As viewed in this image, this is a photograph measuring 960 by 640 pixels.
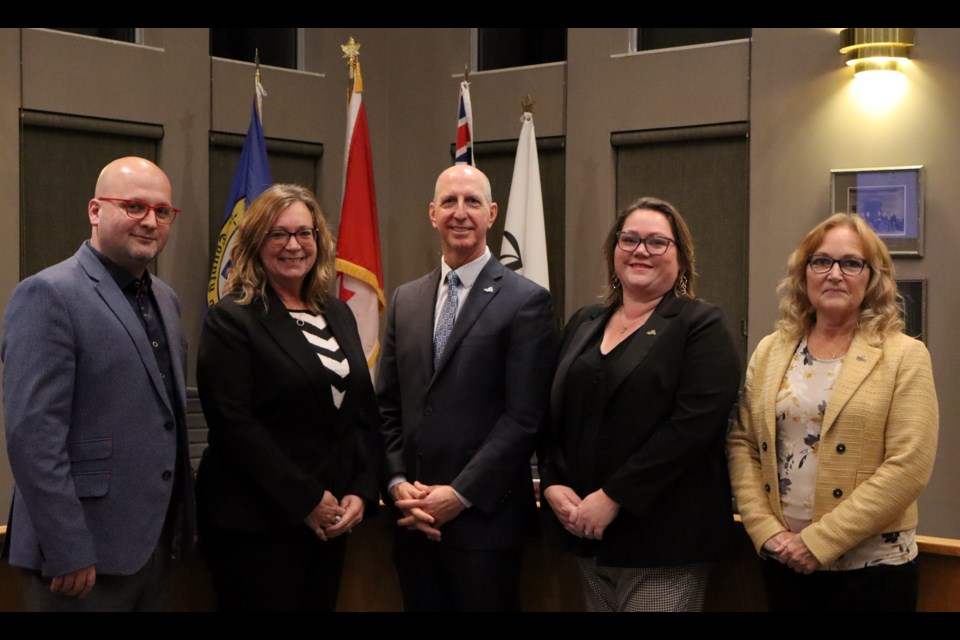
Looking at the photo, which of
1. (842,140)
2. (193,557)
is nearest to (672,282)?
(193,557)

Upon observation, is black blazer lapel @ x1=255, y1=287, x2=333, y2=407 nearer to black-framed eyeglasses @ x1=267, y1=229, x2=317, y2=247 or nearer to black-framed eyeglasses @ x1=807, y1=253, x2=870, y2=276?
black-framed eyeglasses @ x1=267, y1=229, x2=317, y2=247

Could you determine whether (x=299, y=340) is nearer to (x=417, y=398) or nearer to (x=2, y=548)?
(x=417, y=398)

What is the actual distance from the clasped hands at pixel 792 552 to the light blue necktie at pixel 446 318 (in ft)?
3.18

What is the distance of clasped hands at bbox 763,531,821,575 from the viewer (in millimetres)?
2498

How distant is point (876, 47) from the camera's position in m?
5.42

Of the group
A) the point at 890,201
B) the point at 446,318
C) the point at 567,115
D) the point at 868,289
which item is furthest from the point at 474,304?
the point at 567,115

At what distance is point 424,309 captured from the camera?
9.70 feet

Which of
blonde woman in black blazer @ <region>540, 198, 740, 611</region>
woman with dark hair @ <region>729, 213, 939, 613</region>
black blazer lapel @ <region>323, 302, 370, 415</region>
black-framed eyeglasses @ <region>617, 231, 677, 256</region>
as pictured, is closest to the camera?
woman with dark hair @ <region>729, 213, 939, 613</region>

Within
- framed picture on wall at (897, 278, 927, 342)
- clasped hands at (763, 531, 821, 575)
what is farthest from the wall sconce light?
clasped hands at (763, 531, 821, 575)

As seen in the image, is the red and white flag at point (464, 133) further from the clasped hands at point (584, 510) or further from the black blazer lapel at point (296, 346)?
the clasped hands at point (584, 510)

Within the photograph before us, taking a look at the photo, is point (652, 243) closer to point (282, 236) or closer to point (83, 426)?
point (282, 236)

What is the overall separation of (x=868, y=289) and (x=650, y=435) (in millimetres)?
637

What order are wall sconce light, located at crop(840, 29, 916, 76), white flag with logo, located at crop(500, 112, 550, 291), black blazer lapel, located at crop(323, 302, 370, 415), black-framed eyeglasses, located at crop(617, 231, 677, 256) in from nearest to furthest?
1. black-framed eyeglasses, located at crop(617, 231, 677, 256)
2. black blazer lapel, located at crop(323, 302, 370, 415)
3. wall sconce light, located at crop(840, 29, 916, 76)
4. white flag with logo, located at crop(500, 112, 550, 291)

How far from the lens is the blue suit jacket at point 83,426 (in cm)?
231
